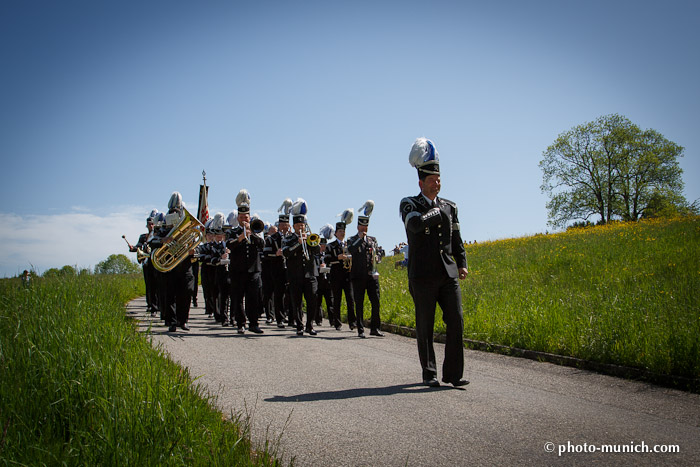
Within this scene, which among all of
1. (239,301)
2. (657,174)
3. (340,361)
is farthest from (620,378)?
(657,174)

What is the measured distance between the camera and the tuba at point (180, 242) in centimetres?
1135

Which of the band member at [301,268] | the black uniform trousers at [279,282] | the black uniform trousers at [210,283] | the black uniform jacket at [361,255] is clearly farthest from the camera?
the black uniform trousers at [210,283]

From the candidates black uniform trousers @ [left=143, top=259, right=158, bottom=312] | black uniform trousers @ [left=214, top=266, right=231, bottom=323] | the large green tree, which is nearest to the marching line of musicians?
black uniform trousers @ [left=214, top=266, right=231, bottom=323]

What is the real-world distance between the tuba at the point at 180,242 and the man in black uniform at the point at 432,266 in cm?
647

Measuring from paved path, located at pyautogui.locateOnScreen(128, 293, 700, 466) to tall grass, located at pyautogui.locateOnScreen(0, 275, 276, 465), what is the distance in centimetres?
62

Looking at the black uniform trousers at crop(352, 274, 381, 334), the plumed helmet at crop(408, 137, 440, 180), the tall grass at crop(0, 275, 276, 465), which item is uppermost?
the plumed helmet at crop(408, 137, 440, 180)

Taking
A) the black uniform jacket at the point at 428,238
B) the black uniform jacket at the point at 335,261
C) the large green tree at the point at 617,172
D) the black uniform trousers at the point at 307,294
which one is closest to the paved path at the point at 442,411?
the black uniform jacket at the point at 428,238

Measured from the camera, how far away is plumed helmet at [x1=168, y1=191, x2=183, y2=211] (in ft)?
38.1

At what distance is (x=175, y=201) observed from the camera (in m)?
11.7

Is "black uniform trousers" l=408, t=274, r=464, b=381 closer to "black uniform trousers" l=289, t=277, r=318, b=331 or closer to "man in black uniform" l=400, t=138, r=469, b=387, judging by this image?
"man in black uniform" l=400, t=138, r=469, b=387

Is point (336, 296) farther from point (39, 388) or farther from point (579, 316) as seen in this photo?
point (39, 388)

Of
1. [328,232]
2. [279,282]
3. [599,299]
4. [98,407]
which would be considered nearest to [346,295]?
Answer: [279,282]

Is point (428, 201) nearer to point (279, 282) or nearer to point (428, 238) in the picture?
point (428, 238)

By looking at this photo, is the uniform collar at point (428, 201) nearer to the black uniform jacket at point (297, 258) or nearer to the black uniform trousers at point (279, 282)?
the black uniform jacket at point (297, 258)
